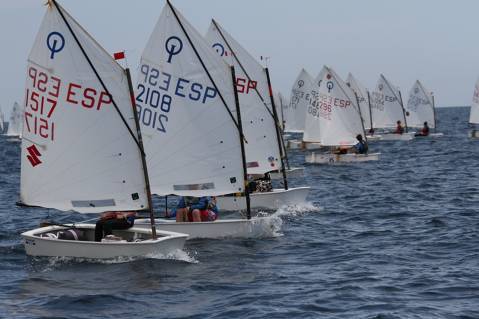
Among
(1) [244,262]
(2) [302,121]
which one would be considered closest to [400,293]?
(1) [244,262]

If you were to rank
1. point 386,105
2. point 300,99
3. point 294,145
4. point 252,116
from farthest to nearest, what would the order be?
point 386,105 < point 300,99 < point 294,145 < point 252,116

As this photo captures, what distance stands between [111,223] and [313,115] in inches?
1523

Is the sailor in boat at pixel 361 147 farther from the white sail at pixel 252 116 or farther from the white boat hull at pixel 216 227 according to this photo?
the white boat hull at pixel 216 227

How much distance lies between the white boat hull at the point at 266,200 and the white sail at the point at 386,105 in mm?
59694

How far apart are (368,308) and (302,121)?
226ft

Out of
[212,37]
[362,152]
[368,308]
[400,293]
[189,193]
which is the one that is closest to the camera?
A: [368,308]

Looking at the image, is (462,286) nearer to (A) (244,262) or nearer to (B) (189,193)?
(A) (244,262)

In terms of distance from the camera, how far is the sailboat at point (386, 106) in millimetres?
92875

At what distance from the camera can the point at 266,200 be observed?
3322 cm

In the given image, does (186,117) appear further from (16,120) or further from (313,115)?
(16,120)

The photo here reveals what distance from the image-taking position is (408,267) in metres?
21.3

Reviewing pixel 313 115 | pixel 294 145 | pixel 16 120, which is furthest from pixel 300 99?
pixel 16 120

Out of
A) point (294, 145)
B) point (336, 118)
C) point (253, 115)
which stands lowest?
point (294, 145)

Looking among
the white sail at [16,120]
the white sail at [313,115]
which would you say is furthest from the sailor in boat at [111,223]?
the white sail at [16,120]
